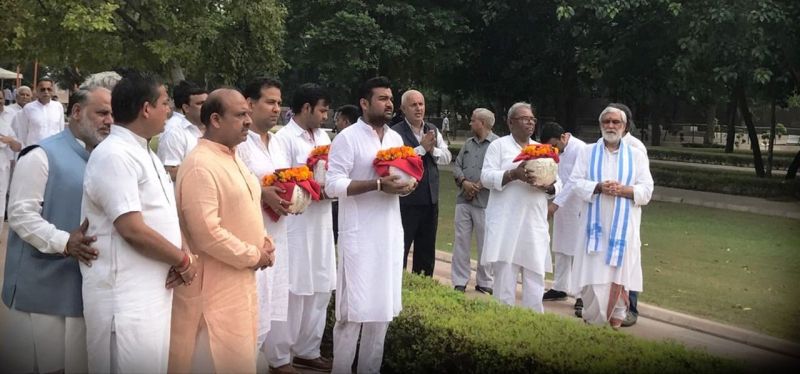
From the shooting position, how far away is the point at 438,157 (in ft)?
31.1

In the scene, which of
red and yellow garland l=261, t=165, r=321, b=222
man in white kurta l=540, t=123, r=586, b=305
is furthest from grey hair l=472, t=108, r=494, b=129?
red and yellow garland l=261, t=165, r=321, b=222

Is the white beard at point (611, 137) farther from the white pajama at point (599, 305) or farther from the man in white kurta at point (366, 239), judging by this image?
the man in white kurta at point (366, 239)

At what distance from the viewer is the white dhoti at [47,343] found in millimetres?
4668

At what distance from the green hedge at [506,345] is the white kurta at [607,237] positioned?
1786mm

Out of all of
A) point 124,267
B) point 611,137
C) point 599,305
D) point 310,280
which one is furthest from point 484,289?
point 124,267

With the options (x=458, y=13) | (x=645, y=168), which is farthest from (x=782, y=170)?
(x=645, y=168)

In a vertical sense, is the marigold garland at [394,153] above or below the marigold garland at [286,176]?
above

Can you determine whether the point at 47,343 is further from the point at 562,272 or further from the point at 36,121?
the point at 36,121

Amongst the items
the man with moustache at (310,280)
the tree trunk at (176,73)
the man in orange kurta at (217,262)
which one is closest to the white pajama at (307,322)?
the man with moustache at (310,280)

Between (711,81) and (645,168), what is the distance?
46.3 ft

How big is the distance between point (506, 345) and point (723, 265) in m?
7.04

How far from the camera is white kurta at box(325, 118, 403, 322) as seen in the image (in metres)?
6.11

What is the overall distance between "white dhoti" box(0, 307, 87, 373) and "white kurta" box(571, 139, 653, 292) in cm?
496

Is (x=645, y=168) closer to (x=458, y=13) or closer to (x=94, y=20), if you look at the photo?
(x=94, y=20)
